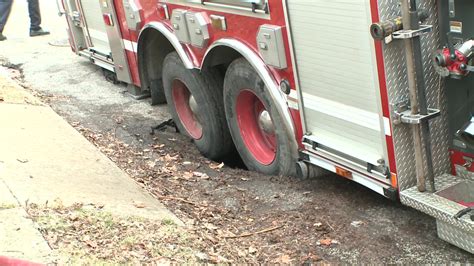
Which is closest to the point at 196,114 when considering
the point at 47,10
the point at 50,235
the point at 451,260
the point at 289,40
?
the point at 289,40

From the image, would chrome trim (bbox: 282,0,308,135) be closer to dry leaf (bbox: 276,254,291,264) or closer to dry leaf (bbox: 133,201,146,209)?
dry leaf (bbox: 276,254,291,264)

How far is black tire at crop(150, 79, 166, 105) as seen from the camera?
273 inches

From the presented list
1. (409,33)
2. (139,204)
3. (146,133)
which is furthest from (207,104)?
(409,33)

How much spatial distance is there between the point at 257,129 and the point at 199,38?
34.3 inches

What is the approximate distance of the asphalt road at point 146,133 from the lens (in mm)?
3646

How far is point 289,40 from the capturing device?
3.96 metres

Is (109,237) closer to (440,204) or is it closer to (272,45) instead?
(272,45)

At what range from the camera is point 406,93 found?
338 centimetres

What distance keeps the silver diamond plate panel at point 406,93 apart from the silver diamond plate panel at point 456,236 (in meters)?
0.29

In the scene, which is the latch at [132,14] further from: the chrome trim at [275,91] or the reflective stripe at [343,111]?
the reflective stripe at [343,111]

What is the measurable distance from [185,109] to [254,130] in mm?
1317

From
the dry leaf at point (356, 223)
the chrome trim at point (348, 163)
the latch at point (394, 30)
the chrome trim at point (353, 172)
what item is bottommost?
the dry leaf at point (356, 223)

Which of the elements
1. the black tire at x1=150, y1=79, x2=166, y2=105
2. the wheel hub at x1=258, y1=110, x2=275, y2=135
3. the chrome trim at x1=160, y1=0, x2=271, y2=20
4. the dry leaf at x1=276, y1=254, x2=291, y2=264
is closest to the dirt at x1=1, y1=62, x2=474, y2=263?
the dry leaf at x1=276, y1=254, x2=291, y2=264

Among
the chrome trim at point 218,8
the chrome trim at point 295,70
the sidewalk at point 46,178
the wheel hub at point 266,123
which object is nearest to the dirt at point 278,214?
the sidewalk at point 46,178
